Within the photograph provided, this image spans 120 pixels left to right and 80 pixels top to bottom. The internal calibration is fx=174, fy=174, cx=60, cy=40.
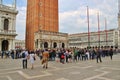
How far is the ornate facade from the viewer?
44.5 meters

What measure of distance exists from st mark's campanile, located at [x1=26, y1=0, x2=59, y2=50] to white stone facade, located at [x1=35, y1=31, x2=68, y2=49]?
6.51 m

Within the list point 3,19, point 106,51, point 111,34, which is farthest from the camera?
point 111,34

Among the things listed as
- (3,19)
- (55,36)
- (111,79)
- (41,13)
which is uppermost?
(41,13)

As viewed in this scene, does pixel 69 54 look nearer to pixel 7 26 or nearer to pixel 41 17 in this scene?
pixel 7 26

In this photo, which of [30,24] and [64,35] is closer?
[64,35]

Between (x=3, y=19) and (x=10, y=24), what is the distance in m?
2.39

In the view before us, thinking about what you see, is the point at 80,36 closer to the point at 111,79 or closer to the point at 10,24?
the point at 10,24

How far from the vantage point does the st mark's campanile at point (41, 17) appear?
6106 cm

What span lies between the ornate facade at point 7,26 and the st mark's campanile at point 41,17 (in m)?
13.5

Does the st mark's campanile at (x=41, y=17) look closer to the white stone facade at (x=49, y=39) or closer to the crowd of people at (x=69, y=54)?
the white stone facade at (x=49, y=39)

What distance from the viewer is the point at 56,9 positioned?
2594 inches

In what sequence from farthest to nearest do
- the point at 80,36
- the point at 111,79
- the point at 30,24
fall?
the point at 80,36 → the point at 30,24 → the point at 111,79

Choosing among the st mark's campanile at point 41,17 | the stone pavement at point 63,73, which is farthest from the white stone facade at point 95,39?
the stone pavement at point 63,73

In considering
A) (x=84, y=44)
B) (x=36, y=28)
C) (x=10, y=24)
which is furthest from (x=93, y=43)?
(x=10, y=24)
